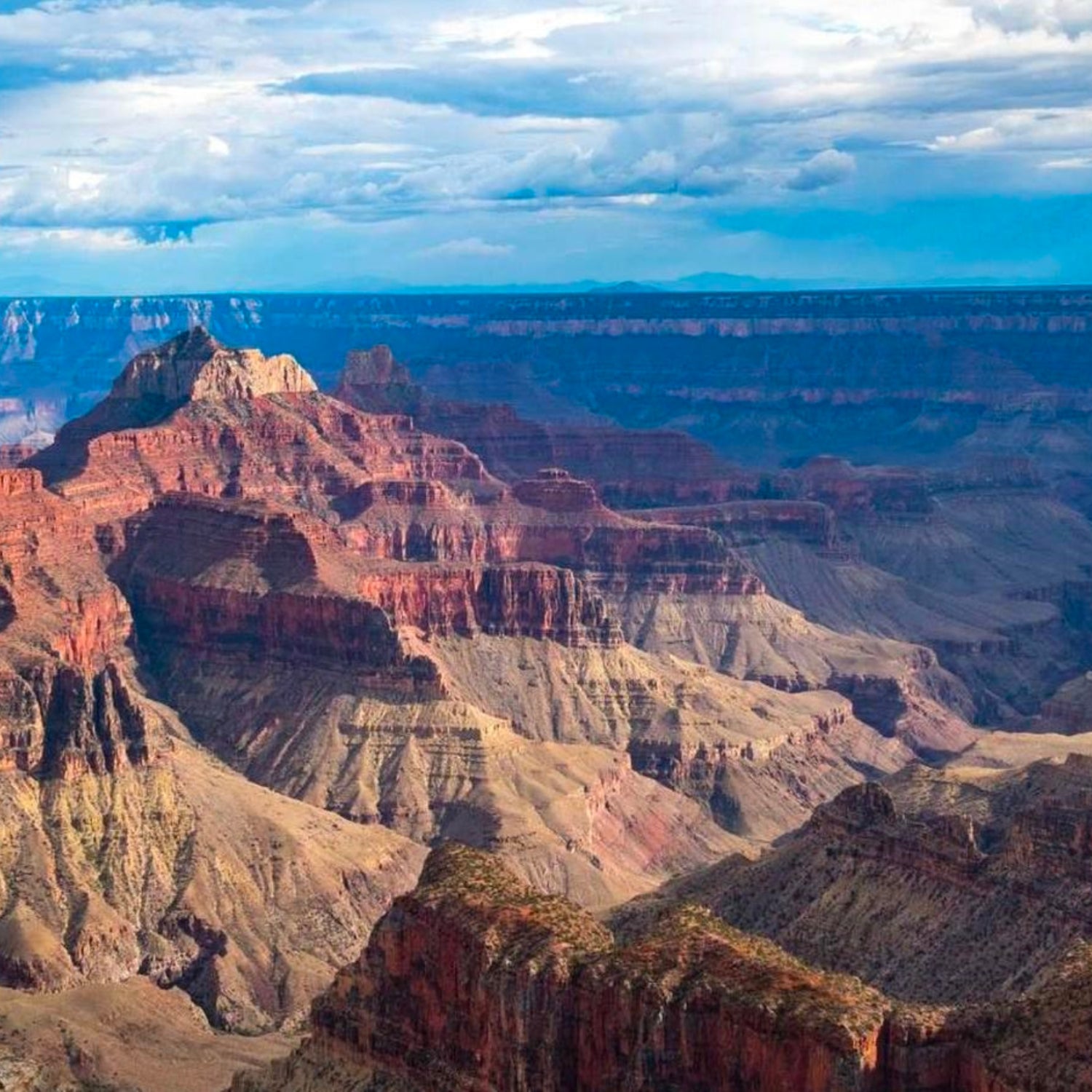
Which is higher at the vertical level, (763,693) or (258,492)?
(258,492)

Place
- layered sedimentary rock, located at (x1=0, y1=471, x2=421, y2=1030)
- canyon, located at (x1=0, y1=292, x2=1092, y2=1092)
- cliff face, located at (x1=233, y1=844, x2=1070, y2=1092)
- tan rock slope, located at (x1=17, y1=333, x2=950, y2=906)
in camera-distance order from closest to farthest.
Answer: cliff face, located at (x1=233, y1=844, x2=1070, y2=1092) → canyon, located at (x1=0, y1=292, x2=1092, y2=1092) → layered sedimentary rock, located at (x1=0, y1=471, x2=421, y2=1030) → tan rock slope, located at (x1=17, y1=333, x2=950, y2=906)

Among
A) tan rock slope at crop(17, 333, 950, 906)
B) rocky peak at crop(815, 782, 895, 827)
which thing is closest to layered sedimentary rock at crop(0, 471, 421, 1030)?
tan rock slope at crop(17, 333, 950, 906)

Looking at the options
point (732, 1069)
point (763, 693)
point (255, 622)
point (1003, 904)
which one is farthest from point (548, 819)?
point (732, 1069)

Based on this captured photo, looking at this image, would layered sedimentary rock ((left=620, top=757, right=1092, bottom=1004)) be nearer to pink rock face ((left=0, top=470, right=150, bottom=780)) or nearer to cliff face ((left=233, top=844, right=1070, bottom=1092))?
cliff face ((left=233, top=844, right=1070, bottom=1092))

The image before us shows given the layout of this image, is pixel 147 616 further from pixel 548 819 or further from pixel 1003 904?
pixel 1003 904

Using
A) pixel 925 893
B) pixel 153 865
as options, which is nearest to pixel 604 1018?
pixel 925 893

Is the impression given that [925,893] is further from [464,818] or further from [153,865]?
[464,818]

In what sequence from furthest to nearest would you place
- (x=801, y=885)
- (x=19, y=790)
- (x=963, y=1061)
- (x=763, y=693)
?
(x=763, y=693)
(x=19, y=790)
(x=801, y=885)
(x=963, y=1061)

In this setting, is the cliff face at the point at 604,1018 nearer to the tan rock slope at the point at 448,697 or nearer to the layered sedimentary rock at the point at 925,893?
the layered sedimentary rock at the point at 925,893
